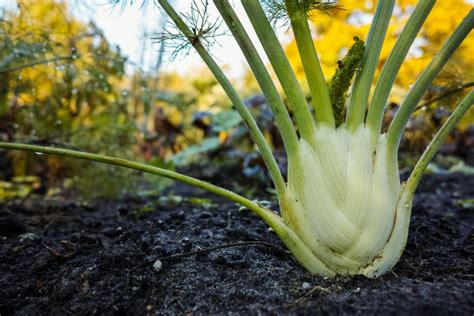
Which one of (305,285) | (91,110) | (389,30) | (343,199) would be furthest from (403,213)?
(389,30)

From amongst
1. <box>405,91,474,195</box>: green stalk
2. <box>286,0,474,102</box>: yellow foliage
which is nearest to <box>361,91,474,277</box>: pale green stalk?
<box>405,91,474,195</box>: green stalk

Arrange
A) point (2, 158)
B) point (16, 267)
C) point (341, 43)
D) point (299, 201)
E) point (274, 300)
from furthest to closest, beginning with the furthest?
point (341, 43)
point (2, 158)
point (16, 267)
point (299, 201)
point (274, 300)

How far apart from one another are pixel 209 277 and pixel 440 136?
0.79 m

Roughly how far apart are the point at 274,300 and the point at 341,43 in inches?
208

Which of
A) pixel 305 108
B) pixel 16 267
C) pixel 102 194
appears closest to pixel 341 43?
pixel 102 194

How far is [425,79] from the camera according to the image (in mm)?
1107

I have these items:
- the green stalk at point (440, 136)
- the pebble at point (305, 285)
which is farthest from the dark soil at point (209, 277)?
the green stalk at point (440, 136)

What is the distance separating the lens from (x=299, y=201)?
3.71ft

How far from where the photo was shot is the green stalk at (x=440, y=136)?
1.10m

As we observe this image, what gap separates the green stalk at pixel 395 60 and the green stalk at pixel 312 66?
0.41ft

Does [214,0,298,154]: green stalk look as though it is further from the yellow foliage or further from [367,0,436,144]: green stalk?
the yellow foliage

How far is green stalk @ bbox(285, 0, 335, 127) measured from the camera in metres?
1.15

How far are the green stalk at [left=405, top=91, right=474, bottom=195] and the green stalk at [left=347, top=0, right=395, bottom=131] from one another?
21 centimetres

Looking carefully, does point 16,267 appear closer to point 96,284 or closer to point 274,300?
point 96,284
